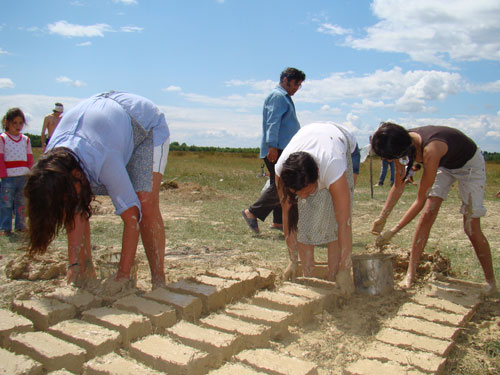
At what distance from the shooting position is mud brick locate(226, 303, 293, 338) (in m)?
2.70

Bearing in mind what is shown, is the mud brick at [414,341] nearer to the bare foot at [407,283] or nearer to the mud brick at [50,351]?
the bare foot at [407,283]

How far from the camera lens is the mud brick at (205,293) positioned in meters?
3.00

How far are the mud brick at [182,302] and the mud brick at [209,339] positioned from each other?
0.71ft

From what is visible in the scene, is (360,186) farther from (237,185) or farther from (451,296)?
(451,296)

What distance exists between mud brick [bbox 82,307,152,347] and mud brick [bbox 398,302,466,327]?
159cm

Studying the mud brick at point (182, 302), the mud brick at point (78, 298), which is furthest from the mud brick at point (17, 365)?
the mud brick at point (182, 302)

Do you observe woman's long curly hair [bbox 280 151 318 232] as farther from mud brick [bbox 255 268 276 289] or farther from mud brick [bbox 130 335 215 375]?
mud brick [bbox 130 335 215 375]

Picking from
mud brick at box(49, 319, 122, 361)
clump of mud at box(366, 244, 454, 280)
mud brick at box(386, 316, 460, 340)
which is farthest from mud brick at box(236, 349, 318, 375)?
clump of mud at box(366, 244, 454, 280)

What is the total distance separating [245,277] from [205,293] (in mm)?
405

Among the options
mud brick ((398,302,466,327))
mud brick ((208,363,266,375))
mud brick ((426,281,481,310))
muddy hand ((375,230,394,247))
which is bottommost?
mud brick ((208,363,266,375))

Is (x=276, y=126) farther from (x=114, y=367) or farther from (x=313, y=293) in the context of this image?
(x=114, y=367)

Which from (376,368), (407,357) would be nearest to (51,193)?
(376,368)

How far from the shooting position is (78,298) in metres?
2.92

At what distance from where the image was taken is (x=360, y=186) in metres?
11.6
